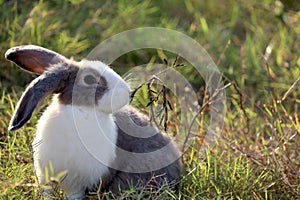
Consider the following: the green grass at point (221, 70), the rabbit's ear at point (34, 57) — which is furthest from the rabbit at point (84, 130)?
the green grass at point (221, 70)

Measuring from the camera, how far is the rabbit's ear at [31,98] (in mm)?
3322

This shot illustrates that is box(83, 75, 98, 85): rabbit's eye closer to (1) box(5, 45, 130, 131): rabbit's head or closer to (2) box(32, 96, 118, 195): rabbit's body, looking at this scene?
(1) box(5, 45, 130, 131): rabbit's head

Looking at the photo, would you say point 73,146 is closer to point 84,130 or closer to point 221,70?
point 84,130

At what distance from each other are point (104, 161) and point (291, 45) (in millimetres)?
2530

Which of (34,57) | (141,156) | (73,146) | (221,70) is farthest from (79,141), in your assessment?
(221,70)

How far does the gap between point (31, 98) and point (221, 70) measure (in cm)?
220

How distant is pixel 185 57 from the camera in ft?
17.4

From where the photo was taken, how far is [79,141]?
348 centimetres

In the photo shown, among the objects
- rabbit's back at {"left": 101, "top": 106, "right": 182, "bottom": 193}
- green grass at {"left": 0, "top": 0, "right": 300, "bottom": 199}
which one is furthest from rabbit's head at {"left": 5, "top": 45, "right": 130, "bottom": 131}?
green grass at {"left": 0, "top": 0, "right": 300, "bottom": 199}

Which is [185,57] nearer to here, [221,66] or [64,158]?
[221,66]

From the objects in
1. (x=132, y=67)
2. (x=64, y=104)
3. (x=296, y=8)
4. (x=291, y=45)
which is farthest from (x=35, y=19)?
(x=296, y=8)

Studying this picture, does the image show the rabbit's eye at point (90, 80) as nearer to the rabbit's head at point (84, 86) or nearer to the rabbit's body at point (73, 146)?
the rabbit's head at point (84, 86)

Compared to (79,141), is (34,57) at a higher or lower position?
higher

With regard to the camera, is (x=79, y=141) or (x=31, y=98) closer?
(x=31, y=98)
